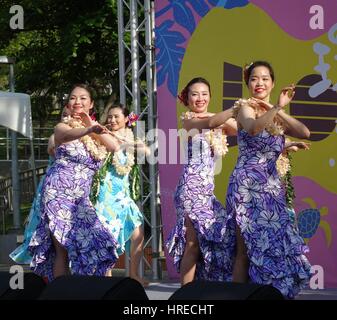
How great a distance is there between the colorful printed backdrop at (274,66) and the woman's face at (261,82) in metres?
1.84

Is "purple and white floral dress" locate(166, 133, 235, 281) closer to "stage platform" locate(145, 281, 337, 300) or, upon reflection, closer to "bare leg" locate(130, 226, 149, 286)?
"stage platform" locate(145, 281, 337, 300)

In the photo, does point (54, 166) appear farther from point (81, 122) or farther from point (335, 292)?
point (335, 292)

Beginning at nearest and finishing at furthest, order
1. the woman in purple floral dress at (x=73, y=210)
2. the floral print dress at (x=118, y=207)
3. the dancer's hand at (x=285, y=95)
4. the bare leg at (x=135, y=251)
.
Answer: the dancer's hand at (x=285, y=95) < the woman in purple floral dress at (x=73, y=210) < the floral print dress at (x=118, y=207) < the bare leg at (x=135, y=251)

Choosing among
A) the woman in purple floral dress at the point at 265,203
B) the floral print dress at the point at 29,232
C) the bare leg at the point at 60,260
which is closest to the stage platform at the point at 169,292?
the bare leg at the point at 60,260

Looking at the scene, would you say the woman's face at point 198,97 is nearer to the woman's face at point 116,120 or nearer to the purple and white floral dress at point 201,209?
the purple and white floral dress at point 201,209

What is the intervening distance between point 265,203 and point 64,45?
7766 mm

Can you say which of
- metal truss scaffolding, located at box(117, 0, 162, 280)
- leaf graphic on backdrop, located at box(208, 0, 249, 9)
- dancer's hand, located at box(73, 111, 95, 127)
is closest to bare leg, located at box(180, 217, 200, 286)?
dancer's hand, located at box(73, 111, 95, 127)

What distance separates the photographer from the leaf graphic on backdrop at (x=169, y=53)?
7375 millimetres

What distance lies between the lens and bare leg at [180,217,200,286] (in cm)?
561

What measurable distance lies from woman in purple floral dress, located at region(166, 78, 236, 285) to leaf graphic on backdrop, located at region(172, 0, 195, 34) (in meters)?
1.69

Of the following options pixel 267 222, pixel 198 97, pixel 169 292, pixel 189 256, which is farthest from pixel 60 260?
pixel 267 222

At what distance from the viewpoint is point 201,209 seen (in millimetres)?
5684

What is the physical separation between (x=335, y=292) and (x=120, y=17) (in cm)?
285
